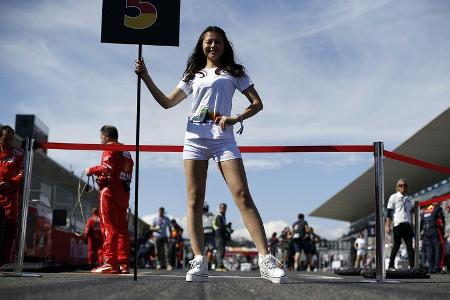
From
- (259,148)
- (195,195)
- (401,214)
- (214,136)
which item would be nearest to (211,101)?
(214,136)

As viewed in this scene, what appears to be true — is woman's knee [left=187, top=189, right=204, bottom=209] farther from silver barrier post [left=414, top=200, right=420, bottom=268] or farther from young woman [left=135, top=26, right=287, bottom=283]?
silver barrier post [left=414, top=200, right=420, bottom=268]

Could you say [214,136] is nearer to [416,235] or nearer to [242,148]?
[242,148]

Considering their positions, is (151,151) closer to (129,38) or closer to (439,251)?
(129,38)

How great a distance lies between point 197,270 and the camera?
4.43m

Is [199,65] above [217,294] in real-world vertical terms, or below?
above

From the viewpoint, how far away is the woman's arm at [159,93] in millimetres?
4738

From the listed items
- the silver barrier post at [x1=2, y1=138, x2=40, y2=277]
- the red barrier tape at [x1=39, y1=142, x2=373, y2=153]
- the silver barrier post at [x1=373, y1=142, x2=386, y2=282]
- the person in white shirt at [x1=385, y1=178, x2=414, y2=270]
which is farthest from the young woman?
the person in white shirt at [x1=385, y1=178, x2=414, y2=270]

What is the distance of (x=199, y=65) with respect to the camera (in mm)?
4820

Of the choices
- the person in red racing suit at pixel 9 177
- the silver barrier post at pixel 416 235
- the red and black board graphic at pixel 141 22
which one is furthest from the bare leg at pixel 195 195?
the silver barrier post at pixel 416 235

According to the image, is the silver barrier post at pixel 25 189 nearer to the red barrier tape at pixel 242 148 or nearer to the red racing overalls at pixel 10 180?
the red barrier tape at pixel 242 148

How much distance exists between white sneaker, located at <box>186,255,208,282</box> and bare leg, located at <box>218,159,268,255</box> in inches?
15.5

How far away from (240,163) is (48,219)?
29.1 feet

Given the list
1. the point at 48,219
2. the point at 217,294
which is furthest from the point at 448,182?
the point at 217,294

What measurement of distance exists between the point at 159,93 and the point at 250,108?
697mm
